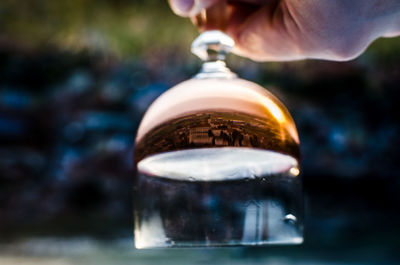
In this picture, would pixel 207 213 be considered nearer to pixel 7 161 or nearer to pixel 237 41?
pixel 237 41

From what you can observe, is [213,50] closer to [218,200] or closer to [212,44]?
[212,44]

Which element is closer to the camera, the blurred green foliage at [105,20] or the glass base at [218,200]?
the glass base at [218,200]

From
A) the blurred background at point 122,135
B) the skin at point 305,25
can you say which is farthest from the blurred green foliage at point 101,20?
the skin at point 305,25

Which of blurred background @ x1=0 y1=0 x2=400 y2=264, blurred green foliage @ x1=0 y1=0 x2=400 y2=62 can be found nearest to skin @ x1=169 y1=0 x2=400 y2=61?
blurred green foliage @ x1=0 y1=0 x2=400 y2=62

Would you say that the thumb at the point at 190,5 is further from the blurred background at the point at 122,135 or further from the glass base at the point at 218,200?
the blurred background at the point at 122,135

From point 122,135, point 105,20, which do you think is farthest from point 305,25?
point 122,135

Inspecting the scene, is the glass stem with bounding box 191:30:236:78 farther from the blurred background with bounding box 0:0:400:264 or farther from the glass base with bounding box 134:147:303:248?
the blurred background with bounding box 0:0:400:264
